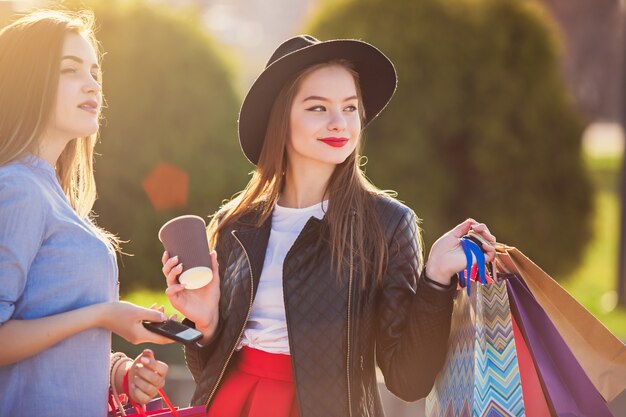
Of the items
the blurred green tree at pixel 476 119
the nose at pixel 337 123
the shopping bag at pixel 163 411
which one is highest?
the blurred green tree at pixel 476 119

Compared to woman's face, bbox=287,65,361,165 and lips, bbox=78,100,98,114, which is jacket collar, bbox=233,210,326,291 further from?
lips, bbox=78,100,98,114

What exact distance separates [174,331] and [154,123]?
18.4 feet

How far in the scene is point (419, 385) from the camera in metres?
3.22

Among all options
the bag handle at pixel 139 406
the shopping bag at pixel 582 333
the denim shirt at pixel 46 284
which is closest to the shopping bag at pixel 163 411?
the bag handle at pixel 139 406

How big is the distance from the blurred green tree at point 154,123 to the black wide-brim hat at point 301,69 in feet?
14.8

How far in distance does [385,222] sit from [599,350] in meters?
0.83

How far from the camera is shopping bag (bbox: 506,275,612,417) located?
2.95 meters

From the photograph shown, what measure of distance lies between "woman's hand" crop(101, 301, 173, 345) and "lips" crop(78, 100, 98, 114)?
24.1 inches

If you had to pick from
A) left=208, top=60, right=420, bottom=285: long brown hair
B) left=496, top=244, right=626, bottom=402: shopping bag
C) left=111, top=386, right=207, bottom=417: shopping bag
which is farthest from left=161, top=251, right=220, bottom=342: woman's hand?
left=496, top=244, right=626, bottom=402: shopping bag

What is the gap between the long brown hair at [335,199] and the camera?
3312mm

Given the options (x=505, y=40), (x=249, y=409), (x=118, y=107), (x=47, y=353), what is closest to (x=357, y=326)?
(x=249, y=409)

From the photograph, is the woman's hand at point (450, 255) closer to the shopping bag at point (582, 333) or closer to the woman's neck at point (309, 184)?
the shopping bag at point (582, 333)

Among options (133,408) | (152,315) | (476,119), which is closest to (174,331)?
(152,315)

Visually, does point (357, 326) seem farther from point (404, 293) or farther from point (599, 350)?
point (599, 350)
